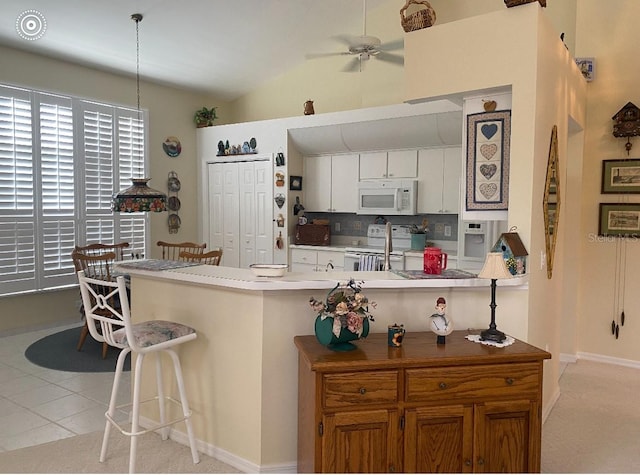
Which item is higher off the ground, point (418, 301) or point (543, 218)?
point (543, 218)

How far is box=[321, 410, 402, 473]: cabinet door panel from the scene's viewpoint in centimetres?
230

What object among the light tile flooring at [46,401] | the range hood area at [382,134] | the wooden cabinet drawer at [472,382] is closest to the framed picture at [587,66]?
the range hood area at [382,134]

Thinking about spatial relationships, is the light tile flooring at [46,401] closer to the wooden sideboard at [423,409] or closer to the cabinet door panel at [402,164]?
the wooden sideboard at [423,409]

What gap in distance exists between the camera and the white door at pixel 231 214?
699 centimetres

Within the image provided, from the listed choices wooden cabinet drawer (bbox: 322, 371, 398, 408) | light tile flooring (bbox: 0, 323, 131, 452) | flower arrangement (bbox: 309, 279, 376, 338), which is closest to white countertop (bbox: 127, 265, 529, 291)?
flower arrangement (bbox: 309, 279, 376, 338)

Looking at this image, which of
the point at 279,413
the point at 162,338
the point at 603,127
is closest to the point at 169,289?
the point at 162,338

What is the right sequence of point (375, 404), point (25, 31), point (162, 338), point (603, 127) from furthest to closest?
1. point (25, 31)
2. point (603, 127)
3. point (162, 338)
4. point (375, 404)

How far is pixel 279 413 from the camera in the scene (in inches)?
110

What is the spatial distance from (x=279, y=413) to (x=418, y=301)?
3.25 feet

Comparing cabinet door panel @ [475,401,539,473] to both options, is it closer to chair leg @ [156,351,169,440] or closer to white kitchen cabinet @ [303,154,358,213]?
chair leg @ [156,351,169,440]

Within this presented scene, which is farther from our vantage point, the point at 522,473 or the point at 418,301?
the point at 418,301

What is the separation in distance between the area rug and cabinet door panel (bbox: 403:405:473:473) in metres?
2.98

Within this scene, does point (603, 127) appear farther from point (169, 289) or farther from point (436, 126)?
point (169, 289)

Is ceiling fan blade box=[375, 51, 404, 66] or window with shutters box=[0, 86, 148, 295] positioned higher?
ceiling fan blade box=[375, 51, 404, 66]
